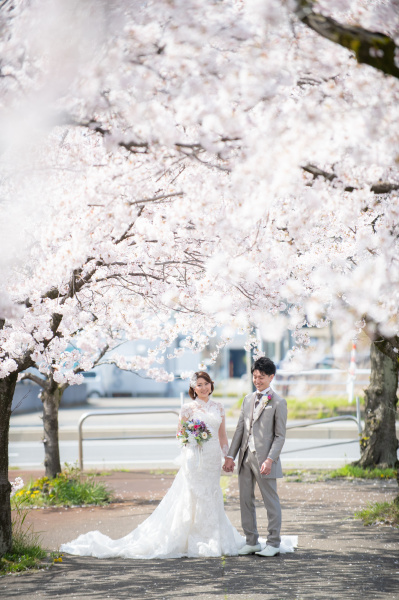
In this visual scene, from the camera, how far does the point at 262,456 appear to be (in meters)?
6.59


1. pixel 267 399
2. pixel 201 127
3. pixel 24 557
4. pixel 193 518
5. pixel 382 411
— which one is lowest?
pixel 24 557

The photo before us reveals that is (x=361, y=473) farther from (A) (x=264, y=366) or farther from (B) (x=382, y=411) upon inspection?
(A) (x=264, y=366)

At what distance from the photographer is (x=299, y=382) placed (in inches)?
875

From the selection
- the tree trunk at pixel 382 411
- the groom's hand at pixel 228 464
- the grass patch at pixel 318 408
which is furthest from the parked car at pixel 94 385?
the groom's hand at pixel 228 464

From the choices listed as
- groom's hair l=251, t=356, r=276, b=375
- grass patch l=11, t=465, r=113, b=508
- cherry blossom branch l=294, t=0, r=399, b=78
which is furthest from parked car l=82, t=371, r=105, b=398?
cherry blossom branch l=294, t=0, r=399, b=78

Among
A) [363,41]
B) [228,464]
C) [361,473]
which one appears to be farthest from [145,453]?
[363,41]

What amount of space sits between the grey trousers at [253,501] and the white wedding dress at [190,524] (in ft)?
0.72

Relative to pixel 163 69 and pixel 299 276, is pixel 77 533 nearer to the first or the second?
pixel 299 276

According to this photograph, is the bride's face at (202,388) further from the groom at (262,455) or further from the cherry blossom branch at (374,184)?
the cherry blossom branch at (374,184)

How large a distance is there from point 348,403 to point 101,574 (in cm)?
1443

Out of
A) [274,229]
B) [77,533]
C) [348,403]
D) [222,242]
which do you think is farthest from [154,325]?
[348,403]

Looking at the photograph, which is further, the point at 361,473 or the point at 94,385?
the point at 94,385

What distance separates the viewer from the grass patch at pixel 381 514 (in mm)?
7598

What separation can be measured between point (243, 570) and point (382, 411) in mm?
5377
